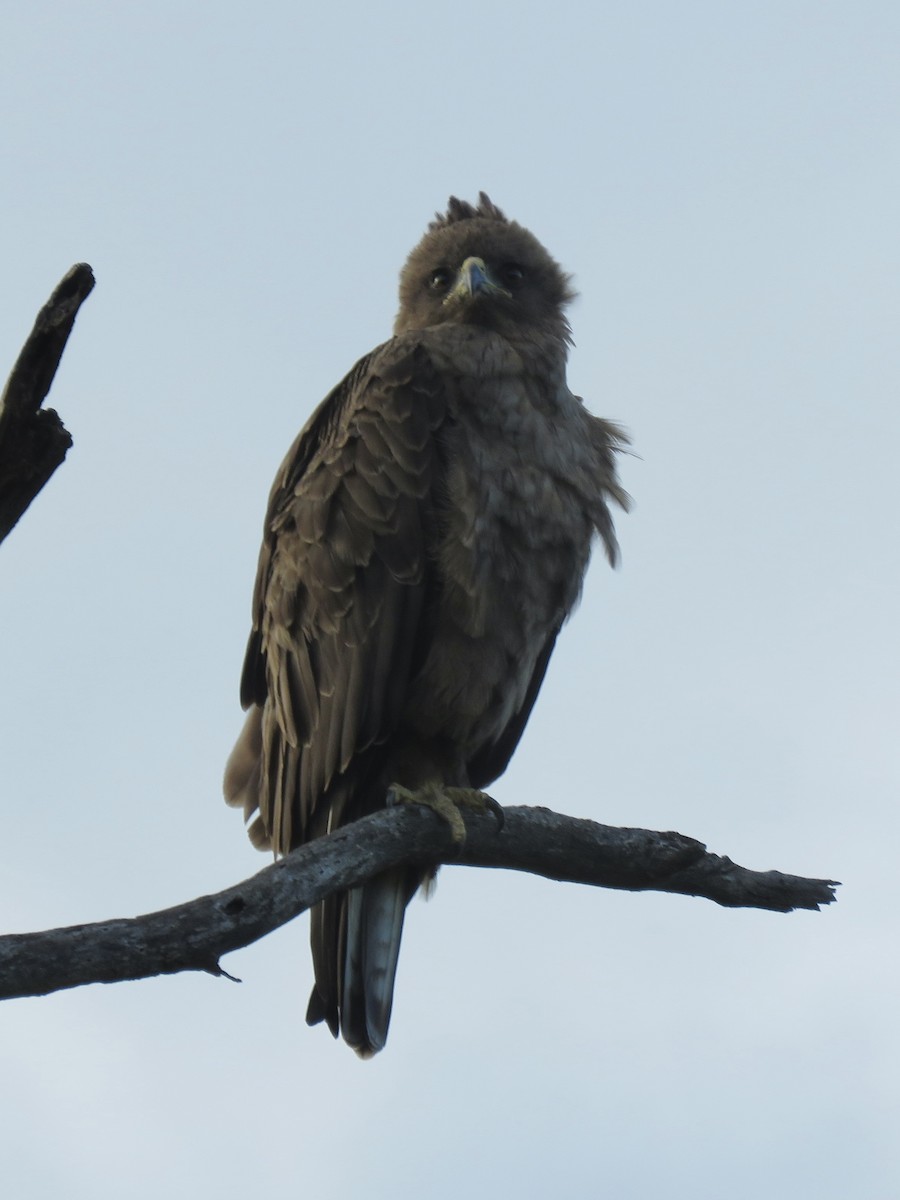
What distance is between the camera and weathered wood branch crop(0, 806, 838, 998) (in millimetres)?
3836

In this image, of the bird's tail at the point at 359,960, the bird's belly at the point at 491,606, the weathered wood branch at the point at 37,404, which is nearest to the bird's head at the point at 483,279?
the bird's belly at the point at 491,606

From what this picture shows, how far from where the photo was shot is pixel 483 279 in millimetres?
7109

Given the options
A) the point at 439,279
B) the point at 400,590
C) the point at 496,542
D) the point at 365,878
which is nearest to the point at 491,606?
the point at 496,542

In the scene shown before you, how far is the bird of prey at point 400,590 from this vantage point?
19.3 feet

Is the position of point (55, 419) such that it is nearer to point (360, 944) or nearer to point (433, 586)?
point (433, 586)

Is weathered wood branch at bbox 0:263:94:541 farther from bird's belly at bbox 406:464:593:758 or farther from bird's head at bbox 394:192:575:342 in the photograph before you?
bird's head at bbox 394:192:575:342

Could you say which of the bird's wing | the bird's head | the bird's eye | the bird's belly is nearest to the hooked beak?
the bird's head

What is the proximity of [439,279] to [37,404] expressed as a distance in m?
4.00

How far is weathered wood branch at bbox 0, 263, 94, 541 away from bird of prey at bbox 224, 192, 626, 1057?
2.14m

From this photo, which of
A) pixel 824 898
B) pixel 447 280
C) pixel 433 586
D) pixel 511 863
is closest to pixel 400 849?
pixel 511 863

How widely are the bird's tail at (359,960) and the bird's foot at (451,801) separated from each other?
434 millimetres

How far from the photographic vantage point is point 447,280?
7.56 metres

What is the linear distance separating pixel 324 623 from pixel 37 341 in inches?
99.2

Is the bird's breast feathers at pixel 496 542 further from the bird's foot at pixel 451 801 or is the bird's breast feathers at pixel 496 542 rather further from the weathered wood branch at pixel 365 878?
the weathered wood branch at pixel 365 878
